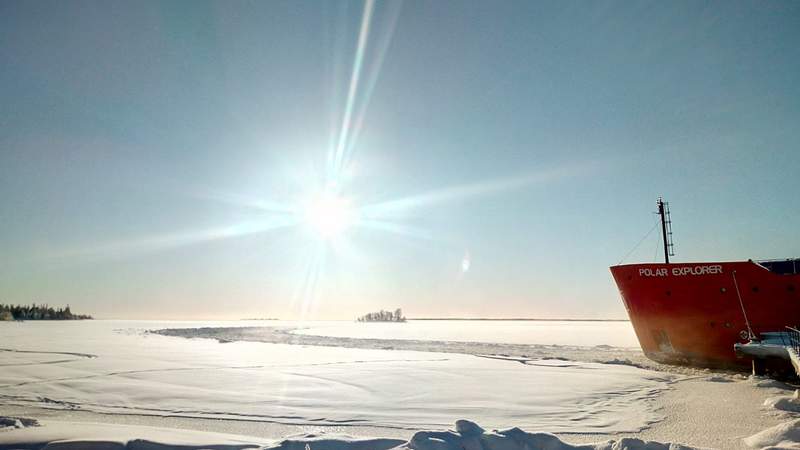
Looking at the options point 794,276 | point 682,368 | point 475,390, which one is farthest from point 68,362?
point 794,276

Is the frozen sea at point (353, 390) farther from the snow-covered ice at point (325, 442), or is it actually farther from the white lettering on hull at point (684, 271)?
the white lettering on hull at point (684, 271)

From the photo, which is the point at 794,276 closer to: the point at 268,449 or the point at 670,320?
the point at 670,320

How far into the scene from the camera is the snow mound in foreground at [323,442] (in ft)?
14.4

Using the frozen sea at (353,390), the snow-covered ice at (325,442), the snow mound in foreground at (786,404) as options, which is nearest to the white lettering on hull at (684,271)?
the frozen sea at (353,390)

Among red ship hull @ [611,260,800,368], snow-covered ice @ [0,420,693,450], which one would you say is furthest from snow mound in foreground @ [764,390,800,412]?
red ship hull @ [611,260,800,368]

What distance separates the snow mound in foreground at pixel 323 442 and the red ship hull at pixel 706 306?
11.6 meters

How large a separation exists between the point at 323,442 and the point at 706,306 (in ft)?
44.8

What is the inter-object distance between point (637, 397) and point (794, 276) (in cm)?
854

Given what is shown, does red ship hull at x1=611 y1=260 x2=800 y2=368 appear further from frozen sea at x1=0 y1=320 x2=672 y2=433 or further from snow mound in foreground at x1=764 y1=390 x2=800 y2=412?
snow mound in foreground at x1=764 y1=390 x2=800 y2=412

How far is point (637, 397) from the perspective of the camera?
27.0 ft

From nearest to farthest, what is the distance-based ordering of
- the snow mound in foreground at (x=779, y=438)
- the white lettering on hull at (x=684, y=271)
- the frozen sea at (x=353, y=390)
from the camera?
1. the snow mound in foreground at (x=779, y=438)
2. the frozen sea at (x=353, y=390)
3. the white lettering on hull at (x=684, y=271)

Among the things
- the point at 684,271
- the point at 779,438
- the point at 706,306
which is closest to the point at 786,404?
the point at 779,438

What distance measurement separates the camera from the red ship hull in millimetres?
13078

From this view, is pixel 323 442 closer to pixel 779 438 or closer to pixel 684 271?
pixel 779 438
